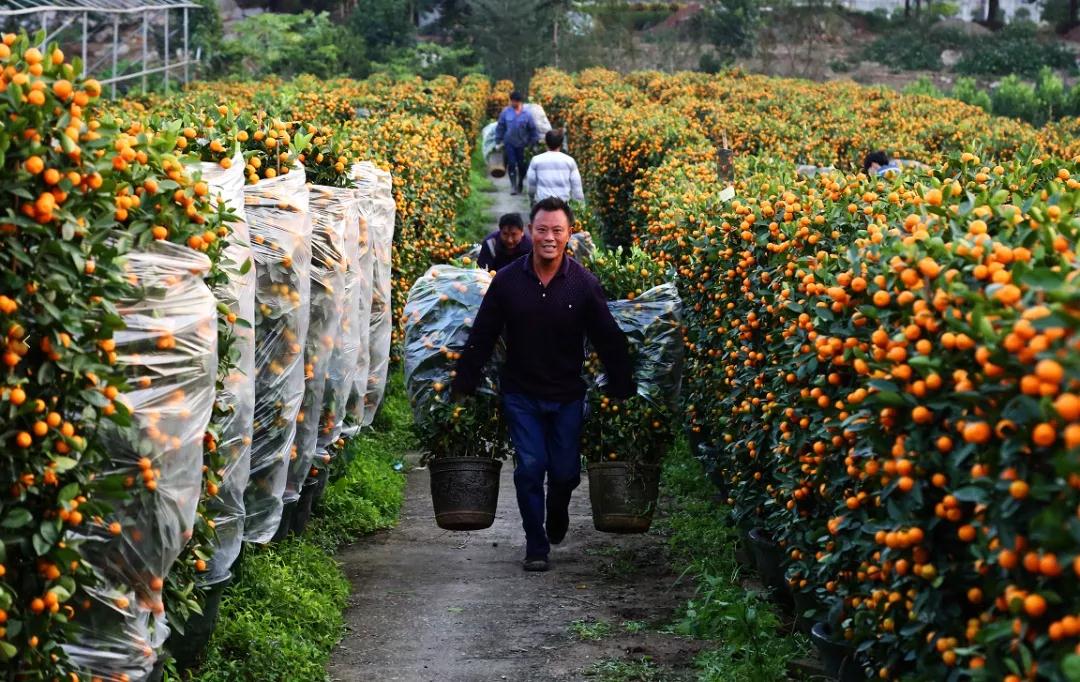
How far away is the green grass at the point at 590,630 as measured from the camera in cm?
675

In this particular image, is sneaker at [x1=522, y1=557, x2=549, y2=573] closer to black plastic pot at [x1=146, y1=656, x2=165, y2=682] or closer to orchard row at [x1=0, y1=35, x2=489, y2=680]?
orchard row at [x1=0, y1=35, x2=489, y2=680]

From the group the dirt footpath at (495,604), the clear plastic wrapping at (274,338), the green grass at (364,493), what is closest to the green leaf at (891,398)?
the dirt footpath at (495,604)

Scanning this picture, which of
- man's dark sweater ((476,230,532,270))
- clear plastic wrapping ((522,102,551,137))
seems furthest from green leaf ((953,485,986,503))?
clear plastic wrapping ((522,102,551,137))

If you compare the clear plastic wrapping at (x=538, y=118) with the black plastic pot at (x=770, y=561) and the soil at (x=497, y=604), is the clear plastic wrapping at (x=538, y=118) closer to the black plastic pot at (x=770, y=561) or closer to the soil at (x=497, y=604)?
the soil at (x=497, y=604)

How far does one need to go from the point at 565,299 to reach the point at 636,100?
68.9ft

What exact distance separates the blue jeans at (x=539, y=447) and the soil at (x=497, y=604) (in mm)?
373

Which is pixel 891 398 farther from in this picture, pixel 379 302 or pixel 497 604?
pixel 379 302

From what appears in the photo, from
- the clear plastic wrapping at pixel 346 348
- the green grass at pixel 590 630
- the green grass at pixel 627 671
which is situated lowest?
the green grass at pixel 590 630

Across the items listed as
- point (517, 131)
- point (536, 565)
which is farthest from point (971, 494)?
point (517, 131)

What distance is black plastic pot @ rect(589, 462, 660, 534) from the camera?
7586 millimetres

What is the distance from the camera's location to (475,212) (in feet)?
73.5

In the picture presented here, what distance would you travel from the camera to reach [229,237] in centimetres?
580

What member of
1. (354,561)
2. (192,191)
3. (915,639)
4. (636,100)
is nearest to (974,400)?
(915,639)

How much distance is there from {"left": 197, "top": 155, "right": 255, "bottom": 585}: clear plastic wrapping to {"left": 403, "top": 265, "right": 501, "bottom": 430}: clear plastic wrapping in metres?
2.04
